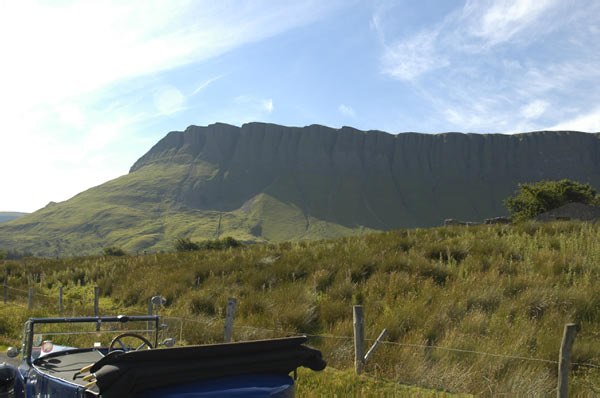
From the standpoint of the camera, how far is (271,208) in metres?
161

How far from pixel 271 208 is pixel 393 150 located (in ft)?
235

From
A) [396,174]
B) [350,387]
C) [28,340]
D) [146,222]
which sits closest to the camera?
[28,340]

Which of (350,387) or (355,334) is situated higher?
(355,334)

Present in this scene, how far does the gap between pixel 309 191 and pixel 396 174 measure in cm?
4263

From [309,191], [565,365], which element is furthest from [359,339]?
[309,191]

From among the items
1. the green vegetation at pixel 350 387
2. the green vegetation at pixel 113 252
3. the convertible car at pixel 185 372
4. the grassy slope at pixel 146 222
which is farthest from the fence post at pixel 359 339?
the grassy slope at pixel 146 222

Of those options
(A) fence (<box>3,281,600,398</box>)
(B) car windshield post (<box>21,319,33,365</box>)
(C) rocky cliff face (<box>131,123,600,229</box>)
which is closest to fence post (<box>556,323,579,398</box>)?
(A) fence (<box>3,281,600,398</box>)

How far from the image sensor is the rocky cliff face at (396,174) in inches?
6486

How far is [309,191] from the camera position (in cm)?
17300

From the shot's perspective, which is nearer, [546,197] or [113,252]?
[546,197]

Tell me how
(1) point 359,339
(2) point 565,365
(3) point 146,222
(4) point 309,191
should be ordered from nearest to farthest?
(2) point 565,365, (1) point 359,339, (3) point 146,222, (4) point 309,191

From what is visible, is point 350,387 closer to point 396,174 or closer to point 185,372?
point 185,372

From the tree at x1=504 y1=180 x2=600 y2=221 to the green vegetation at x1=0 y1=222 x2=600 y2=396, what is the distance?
30349mm

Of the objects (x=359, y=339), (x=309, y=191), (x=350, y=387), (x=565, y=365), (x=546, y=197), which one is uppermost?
(x=309, y=191)
